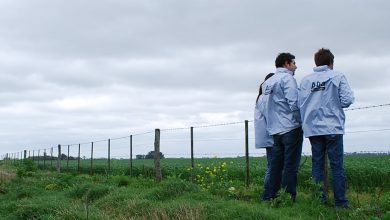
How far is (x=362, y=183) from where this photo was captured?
12.2m

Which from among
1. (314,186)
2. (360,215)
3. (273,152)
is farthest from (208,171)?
(360,215)

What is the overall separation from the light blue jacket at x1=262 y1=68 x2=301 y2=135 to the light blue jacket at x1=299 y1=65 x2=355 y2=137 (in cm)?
→ 35

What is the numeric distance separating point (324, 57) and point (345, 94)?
641mm

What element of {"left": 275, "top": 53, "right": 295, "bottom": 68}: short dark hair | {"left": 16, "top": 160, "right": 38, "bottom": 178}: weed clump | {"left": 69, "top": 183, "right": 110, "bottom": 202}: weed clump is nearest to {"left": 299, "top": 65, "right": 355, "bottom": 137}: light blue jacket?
{"left": 275, "top": 53, "right": 295, "bottom": 68}: short dark hair

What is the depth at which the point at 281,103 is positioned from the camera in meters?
7.32

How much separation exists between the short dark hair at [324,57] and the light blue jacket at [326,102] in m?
0.08

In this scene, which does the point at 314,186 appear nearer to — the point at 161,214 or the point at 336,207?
the point at 336,207

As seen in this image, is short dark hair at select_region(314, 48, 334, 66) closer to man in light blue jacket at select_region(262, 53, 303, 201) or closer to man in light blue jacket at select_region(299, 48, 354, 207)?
man in light blue jacket at select_region(299, 48, 354, 207)

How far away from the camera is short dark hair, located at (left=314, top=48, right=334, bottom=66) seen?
270 inches

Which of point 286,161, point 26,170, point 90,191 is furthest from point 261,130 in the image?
point 26,170

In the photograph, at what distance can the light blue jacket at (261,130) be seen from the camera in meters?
7.86

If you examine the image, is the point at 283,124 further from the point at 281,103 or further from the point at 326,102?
the point at 326,102

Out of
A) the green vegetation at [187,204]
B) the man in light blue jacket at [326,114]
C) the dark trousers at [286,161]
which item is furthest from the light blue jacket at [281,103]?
the green vegetation at [187,204]

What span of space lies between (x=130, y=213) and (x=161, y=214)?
765 mm
